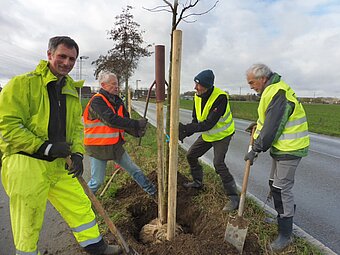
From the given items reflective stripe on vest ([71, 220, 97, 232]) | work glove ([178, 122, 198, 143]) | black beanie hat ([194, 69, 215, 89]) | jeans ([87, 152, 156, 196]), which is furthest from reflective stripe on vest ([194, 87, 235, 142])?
reflective stripe on vest ([71, 220, 97, 232])

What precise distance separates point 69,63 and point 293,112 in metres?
2.38

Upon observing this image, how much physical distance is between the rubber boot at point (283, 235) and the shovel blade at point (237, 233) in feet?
1.14

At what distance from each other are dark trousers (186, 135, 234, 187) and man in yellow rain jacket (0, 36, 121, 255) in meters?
2.04

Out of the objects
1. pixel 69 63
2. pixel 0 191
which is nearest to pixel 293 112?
pixel 69 63

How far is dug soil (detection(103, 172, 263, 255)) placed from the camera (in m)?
2.74

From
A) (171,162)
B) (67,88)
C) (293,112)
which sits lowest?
(171,162)

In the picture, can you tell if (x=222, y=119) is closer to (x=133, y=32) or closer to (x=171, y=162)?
(x=171, y=162)

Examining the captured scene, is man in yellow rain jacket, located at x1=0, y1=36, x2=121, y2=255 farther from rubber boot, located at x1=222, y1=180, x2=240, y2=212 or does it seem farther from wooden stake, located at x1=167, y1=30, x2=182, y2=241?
rubber boot, located at x1=222, y1=180, x2=240, y2=212

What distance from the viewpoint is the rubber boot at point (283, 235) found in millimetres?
2918

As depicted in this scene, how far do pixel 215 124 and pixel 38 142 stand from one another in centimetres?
233

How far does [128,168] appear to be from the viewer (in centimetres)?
393

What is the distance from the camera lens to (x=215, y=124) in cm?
371

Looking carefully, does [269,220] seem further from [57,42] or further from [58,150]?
[57,42]

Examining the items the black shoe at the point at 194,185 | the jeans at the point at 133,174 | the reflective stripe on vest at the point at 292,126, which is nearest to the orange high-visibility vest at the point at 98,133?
the jeans at the point at 133,174
